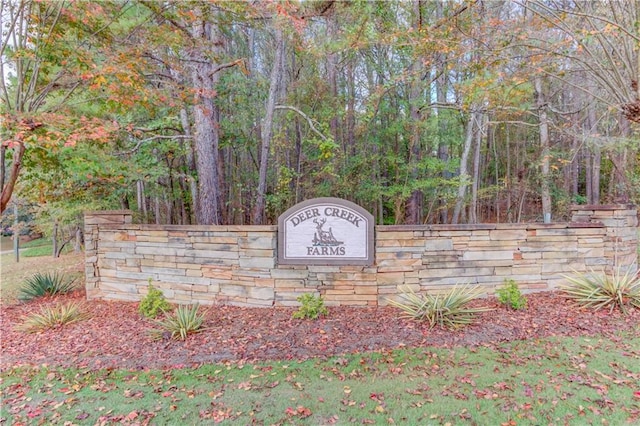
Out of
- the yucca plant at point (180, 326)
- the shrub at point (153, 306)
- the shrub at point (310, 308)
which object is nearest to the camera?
the yucca plant at point (180, 326)

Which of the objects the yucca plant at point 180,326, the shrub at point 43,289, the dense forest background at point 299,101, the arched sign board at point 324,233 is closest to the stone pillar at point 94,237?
the dense forest background at point 299,101

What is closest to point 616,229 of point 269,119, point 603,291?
point 603,291

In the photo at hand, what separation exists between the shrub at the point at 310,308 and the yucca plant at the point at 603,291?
3016 mm

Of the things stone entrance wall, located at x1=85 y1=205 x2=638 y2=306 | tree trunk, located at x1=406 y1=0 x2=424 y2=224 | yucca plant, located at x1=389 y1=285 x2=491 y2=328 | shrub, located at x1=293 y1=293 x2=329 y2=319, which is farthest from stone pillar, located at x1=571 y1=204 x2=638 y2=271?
tree trunk, located at x1=406 y1=0 x2=424 y2=224

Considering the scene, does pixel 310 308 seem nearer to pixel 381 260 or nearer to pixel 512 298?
pixel 381 260

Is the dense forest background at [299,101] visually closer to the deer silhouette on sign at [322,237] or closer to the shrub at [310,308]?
the deer silhouette on sign at [322,237]

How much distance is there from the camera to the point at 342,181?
8.64m

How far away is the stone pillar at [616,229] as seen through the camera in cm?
462

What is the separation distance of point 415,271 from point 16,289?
736 centimetres

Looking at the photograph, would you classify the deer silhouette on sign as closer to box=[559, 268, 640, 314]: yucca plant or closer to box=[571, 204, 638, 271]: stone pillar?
box=[559, 268, 640, 314]: yucca plant

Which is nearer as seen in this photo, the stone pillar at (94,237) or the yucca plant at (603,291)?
the yucca plant at (603,291)

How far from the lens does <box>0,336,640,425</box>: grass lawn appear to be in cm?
233

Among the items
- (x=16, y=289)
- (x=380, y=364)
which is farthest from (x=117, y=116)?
(x=380, y=364)

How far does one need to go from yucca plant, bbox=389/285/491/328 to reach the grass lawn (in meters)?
0.50
